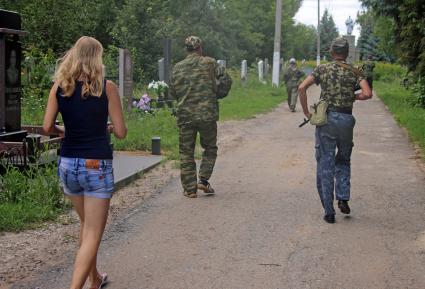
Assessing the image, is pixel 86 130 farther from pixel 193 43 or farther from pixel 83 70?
pixel 193 43

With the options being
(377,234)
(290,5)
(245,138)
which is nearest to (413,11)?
(245,138)

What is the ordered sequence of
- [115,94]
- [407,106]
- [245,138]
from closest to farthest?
[115,94] < [245,138] < [407,106]

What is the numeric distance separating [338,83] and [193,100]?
6.28 feet

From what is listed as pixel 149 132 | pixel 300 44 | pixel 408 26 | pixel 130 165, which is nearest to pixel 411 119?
pixel 408 26

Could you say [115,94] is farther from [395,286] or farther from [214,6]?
[214,6]

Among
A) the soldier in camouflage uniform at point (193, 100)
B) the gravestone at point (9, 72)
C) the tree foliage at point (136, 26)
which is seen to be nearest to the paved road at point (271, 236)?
the soldier in camouflage uniform at point (193, 100)

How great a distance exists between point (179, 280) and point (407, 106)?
19.6 m

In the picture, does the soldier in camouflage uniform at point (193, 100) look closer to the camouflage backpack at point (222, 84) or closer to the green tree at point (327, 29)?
the camouflage backpack at point (222, 84)

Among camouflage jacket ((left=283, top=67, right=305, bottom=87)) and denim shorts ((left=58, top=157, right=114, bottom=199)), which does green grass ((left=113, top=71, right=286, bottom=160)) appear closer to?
camouflage jacket ((left=283, top=67, right=305, bottom=87))

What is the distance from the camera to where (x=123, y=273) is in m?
5.03

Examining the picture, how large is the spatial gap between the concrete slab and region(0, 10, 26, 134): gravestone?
1.49 meters

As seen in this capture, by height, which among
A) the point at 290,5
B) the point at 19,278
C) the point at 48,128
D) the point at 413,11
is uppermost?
the point at 290,5

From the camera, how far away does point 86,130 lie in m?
4.01

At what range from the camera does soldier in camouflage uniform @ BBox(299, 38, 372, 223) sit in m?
6.61
